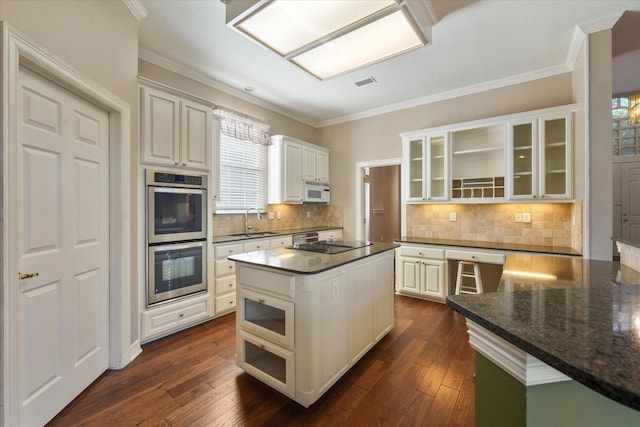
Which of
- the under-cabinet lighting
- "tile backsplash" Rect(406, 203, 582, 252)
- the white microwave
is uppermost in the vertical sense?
the white microwave

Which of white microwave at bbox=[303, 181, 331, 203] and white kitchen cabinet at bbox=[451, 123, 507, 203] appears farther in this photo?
white microwave at bbox=[303, 181, 331, 203]

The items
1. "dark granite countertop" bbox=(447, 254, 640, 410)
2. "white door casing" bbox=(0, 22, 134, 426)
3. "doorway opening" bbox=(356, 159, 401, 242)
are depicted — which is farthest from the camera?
"doorway opening" bbox=(356, 159, 401, 242)

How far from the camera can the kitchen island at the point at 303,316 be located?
1.74 meters

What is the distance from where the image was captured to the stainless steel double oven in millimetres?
2580

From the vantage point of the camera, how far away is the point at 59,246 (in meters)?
1.76

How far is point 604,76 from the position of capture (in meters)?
2.52

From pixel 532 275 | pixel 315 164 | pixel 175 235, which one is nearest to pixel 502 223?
pixel 532 275

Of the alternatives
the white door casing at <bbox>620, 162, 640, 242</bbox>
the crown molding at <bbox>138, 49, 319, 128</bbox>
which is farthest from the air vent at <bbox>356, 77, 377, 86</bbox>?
the white door casing at <bbox>620, 162, 640, 242</bbox>

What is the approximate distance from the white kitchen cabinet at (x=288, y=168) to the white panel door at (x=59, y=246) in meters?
2.39

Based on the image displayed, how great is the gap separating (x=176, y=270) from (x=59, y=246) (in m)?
1.10

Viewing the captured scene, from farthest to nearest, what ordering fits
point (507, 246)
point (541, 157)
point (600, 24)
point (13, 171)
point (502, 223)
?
point (502, 223) → point (507, 246) → point (541, 157) → point (600, 24) → point (13, 171)

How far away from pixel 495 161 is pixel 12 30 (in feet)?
14.8

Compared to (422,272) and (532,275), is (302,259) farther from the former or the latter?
(422,272)

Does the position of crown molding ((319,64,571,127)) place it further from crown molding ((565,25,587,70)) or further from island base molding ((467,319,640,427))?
island base molding ((467,319,640,427))
